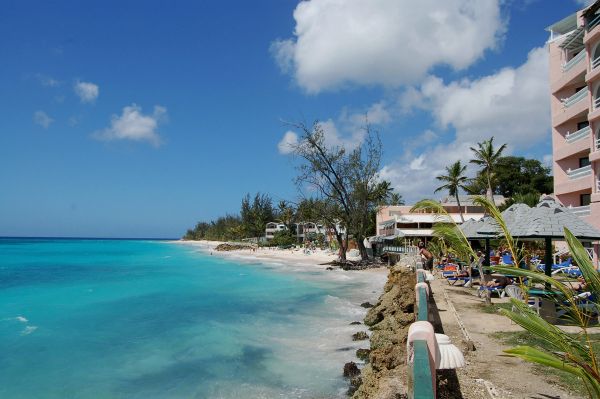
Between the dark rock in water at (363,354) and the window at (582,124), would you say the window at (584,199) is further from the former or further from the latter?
the dark rock in water at (363,354)

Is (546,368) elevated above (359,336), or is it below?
above

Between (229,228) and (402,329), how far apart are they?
342 ft

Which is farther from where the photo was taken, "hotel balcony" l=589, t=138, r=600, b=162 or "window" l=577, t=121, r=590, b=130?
"window" l=577, t=121, r=590, b=130

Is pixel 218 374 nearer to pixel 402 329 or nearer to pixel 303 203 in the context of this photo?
pixel 402 329

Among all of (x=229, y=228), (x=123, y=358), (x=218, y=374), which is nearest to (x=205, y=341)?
(x=123, y=358)

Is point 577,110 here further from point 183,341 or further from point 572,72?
point 183,341

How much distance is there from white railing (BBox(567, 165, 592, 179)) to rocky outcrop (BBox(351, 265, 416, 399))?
14.3 m

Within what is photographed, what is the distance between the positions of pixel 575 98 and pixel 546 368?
23658 mm

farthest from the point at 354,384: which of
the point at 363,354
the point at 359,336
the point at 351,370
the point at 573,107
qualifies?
the point at 573,107

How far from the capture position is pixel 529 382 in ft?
19.7

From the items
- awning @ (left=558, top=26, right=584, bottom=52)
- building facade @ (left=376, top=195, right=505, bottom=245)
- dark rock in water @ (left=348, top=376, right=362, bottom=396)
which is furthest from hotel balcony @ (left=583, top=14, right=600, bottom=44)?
dark rock in water @ (left=348, top=376, right=362, bottom=396)

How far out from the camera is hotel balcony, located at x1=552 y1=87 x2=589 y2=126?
24.1 metres

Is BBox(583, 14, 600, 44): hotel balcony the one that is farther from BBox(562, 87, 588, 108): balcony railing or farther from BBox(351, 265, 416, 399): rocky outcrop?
BBox(351, 265, 416, 399): rocky outcrop

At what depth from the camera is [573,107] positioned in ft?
82.7
